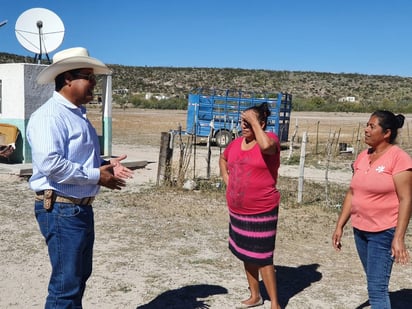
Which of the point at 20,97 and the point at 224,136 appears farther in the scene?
the point at 224,136

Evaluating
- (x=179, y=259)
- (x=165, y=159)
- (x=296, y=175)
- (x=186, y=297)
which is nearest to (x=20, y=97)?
(x=165, y=159)

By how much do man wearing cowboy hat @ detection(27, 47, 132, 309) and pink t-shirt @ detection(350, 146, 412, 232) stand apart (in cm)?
156

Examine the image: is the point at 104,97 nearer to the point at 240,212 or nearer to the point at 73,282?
the point at 240,212

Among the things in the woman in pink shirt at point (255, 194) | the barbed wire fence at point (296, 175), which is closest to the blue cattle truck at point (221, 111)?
the barbed wire fence at point (296, 175)

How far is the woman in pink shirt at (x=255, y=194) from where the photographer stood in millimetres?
4031

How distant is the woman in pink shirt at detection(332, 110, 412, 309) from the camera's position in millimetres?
3264

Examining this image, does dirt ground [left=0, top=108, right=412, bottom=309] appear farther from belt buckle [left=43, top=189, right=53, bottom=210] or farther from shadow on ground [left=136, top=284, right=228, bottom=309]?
belt buckle [left=43, top=189, right=53, bottom=210]

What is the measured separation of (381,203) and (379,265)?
0.40m

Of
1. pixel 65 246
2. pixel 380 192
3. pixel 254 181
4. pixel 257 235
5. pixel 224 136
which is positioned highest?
pixel 380 192

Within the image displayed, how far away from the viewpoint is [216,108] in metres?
19.6

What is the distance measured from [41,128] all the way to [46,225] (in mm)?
584

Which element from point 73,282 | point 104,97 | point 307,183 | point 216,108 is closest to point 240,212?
point 73,282

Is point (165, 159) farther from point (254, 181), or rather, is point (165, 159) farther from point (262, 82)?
point (262, 82)

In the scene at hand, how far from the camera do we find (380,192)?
337 centimetres
